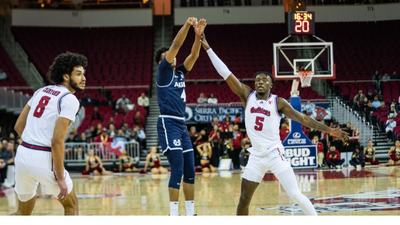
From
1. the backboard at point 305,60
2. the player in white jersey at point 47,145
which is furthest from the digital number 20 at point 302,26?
the player in white jersey at point 47,145

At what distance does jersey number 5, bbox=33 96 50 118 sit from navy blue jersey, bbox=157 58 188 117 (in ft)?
6.02

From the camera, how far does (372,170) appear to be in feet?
53.0

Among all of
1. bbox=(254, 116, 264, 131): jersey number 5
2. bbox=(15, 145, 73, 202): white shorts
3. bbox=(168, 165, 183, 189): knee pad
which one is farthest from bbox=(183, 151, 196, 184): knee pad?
bbox=(15, 145, 73, 202): white shorts

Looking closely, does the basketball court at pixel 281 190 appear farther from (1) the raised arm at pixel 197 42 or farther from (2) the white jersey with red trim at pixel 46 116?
(2) the white jersey with red trim at pixel 46 116

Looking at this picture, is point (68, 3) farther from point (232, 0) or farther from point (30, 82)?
point (232, 0)

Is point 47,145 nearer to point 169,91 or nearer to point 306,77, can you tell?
point 169,91

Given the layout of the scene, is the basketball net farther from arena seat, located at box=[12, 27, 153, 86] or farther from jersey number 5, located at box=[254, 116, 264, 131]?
jersey number 5, located at box=[254, 116, 264, 131]

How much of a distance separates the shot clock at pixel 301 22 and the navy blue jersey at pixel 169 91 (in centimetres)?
1108

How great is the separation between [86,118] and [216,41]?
8392mm

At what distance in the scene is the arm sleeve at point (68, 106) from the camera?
4.62 m

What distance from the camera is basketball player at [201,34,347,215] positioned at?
5.96 m

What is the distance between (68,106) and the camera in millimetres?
4637

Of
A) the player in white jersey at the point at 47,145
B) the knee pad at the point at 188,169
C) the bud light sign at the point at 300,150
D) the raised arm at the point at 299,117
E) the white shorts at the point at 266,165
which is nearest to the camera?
the player in white jersey at the point at 47,145
